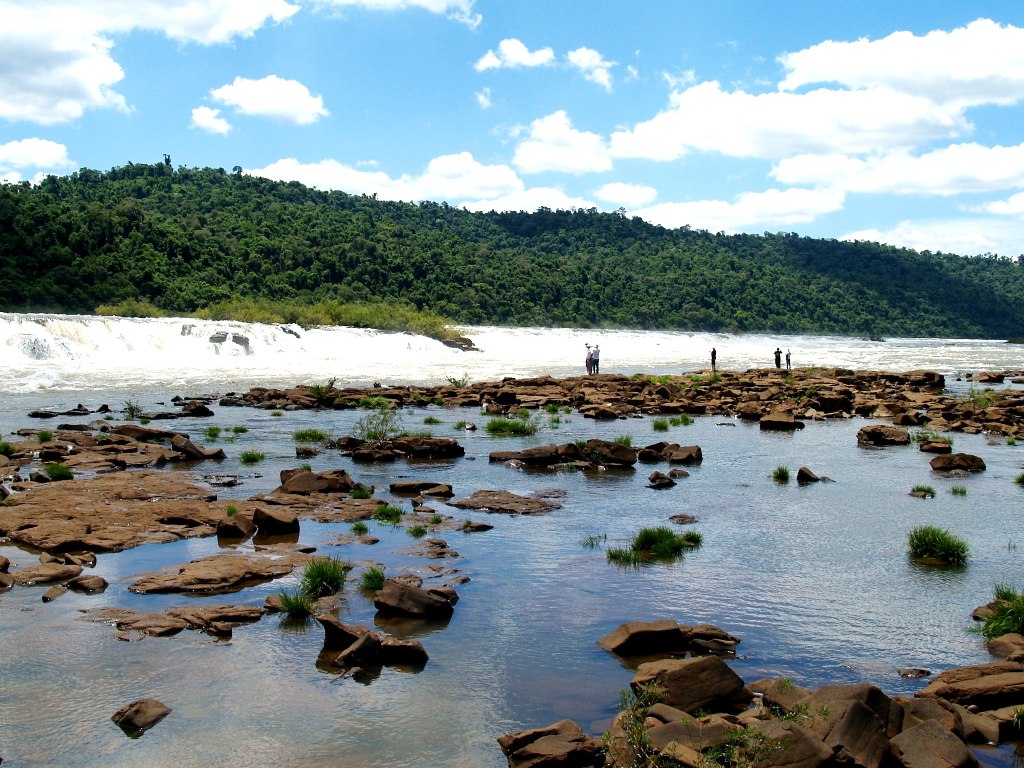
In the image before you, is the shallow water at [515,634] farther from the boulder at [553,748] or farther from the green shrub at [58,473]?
the green shrub at [58,473]

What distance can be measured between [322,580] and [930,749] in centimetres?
602

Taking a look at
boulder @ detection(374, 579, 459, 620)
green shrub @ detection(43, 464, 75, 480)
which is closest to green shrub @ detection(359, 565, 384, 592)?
boulder @ detection(374, 579, 459, 620)

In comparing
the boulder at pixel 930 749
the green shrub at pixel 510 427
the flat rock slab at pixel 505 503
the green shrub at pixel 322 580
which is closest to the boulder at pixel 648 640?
the boulder at pixel 930 749

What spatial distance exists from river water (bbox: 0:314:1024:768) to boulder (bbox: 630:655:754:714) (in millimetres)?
555

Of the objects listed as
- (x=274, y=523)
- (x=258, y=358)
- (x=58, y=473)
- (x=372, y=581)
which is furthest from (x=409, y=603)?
(x=258, y=358)

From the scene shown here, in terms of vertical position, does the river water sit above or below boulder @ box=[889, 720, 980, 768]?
below

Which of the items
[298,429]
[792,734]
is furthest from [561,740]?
[298,429]

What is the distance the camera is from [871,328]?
502 feet

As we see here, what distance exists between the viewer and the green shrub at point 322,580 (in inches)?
384

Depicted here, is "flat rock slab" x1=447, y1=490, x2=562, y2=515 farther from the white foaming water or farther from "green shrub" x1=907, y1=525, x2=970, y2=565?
the white foaming water

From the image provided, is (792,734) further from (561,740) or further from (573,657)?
(573,657)

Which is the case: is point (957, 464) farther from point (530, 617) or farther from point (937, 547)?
point (530, 617)

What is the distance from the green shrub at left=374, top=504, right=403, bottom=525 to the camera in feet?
44.0

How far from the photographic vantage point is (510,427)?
971 inches
